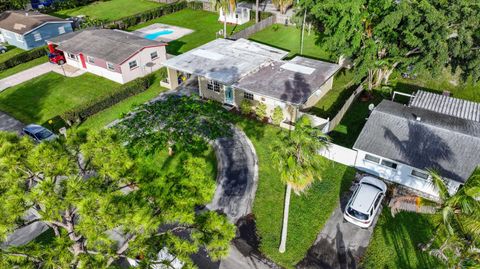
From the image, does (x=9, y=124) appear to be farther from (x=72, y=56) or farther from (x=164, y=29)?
(x=164, y=29)

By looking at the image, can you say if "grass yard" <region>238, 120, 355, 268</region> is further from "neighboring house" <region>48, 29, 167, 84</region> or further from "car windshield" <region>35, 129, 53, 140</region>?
"neighboring house" <region>48, 29, 167, 84</region>

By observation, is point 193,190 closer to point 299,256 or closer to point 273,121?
point 299,256

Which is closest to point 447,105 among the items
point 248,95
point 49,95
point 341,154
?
point 341,154

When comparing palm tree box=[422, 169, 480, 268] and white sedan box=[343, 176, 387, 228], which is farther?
white sedan box=[343, 176, 387, 228]

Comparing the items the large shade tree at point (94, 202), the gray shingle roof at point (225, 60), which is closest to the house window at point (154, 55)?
the gray shingle roof at point (225, 60)

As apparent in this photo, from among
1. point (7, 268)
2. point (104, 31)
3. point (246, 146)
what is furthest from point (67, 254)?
point (104, 31)

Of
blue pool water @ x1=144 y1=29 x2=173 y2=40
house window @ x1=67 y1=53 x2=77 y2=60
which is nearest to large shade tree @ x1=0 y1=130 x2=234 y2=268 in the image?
house window @ x1=67 y1=53 x2=77 y2=60

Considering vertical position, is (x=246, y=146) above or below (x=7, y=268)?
below
